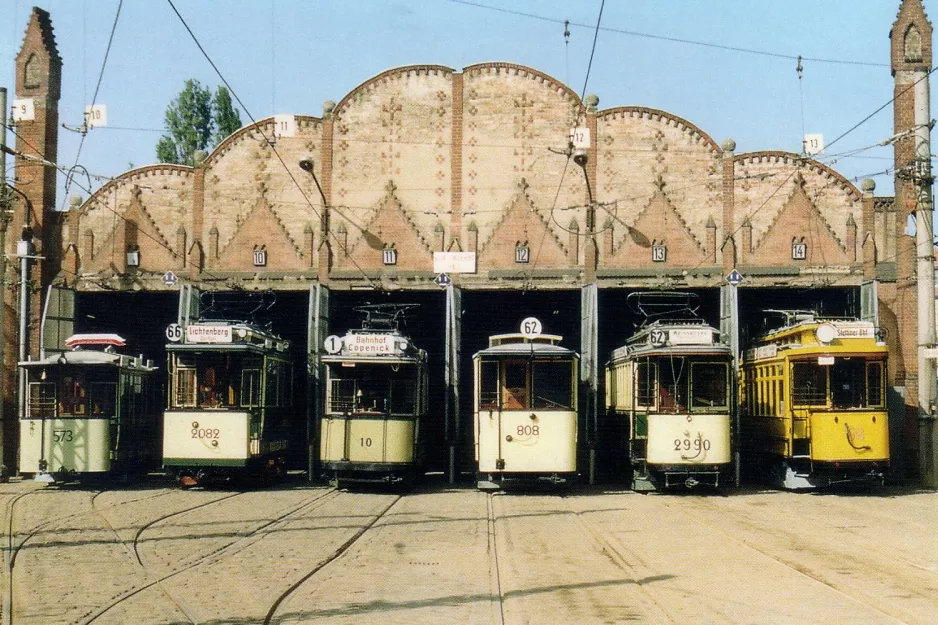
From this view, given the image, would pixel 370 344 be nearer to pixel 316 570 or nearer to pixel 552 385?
pixel 552 385

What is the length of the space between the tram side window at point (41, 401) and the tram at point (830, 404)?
16.8m

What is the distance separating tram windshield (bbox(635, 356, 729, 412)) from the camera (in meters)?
21.8

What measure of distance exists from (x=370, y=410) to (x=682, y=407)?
6886 millimetres

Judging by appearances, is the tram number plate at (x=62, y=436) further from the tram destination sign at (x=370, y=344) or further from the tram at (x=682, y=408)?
the tram at (x=682, y=408)

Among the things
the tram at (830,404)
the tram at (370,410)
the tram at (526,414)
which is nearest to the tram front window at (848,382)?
the tram at (830,404)

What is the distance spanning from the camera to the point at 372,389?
22.7m

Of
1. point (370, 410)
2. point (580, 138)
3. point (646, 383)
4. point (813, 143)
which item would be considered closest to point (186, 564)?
point (370, 410)

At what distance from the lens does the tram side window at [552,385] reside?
2211 cm

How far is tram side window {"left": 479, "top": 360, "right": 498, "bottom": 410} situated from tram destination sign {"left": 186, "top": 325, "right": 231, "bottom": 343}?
5850 mm

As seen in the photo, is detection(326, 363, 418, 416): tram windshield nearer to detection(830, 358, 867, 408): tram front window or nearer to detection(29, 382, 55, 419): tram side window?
detection(29, 382, 55, 419): tram side window

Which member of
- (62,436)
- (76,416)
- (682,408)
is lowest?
(62,436)

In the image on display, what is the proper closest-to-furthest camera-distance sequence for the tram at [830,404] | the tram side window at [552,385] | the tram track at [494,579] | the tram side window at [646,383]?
1. the tram track at [494,579]
2. the tram at [830,404]
3. the tram side window at [646,383]
4. the tram side window at [552,385]

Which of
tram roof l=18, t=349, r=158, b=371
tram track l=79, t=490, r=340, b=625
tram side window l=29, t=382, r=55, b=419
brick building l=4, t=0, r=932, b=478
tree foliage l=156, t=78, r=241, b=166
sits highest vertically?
tree foliage l=156, t=78, r=241, b=166

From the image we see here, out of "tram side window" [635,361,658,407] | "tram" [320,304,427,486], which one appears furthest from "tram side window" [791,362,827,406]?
"tram" [320,304,427,486]
